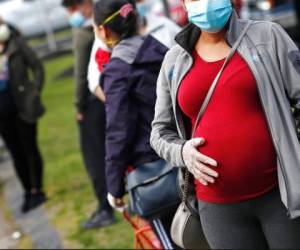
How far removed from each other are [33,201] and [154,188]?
3293mm

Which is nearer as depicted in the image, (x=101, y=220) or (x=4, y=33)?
(x=101, y=220)

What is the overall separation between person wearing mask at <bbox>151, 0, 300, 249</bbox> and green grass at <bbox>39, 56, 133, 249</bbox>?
7.54 ft

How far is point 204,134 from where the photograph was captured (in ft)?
8.21

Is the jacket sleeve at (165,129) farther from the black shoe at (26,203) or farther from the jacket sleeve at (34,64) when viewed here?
the black shoe at (26,203)

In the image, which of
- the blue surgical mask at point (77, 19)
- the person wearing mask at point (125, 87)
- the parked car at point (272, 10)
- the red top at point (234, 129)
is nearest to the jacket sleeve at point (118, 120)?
the person wearing mask at point (125, 87)

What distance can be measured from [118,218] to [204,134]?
301 centimetres

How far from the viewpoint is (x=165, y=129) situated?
279cm

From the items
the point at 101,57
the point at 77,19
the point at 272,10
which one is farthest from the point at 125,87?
the point at 272,10

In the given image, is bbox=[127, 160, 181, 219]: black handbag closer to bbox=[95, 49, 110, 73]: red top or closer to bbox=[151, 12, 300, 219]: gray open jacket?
bbox=[95, 49, 110, 73]: red top

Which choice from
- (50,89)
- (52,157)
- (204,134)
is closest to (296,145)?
(204,134)

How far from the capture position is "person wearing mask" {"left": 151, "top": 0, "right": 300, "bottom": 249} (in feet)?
7.79

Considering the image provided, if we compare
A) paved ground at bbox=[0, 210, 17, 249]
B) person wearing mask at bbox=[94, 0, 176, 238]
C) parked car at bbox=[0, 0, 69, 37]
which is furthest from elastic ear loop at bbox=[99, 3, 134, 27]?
parked car at bbox=[0, 0, 69, 37]

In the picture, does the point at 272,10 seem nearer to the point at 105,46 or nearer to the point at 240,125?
the point at 105,46

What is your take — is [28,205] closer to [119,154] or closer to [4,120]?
[4,120]
